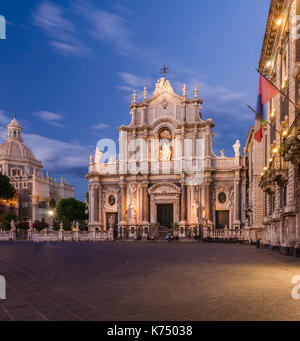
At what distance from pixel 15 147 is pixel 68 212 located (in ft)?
93.9

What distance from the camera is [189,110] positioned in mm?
48938

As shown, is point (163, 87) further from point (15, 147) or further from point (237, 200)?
point (15, 147)

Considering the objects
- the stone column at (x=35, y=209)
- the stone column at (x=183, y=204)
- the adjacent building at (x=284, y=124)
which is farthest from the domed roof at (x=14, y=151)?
the adjacent building at (x=284, y=124)

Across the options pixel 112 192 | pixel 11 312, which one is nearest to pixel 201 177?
pixel 112 192

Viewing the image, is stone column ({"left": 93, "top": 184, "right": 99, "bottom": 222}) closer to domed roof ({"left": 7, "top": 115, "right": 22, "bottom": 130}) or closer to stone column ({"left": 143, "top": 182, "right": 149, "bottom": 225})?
stone column ({"left": 143, "top": 182, "right": 149, "bottom": 225})

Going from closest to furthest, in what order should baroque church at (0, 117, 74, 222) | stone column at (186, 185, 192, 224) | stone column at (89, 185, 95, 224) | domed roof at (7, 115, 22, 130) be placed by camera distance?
1. stone column at (186, 185, 192, 224)
2. stone column at (89, 185, 95, 224)
3. baroque church at (0, 117, 74, 222)
4. domed roof at (7, 115, 22, 130)

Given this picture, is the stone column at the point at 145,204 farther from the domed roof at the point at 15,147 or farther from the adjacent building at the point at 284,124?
the domed roof at the point at 15,147

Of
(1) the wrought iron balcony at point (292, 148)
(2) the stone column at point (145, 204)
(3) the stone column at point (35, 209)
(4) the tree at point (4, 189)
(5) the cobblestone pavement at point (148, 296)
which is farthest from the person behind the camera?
(3) the stone column at point (35, 209)

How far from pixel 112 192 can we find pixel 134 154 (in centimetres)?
572

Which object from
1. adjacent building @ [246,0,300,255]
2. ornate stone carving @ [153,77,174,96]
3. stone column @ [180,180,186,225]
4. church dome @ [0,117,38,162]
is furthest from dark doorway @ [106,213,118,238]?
church dome @ [0,117,38,162]

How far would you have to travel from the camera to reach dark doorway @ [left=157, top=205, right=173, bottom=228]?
158 feet

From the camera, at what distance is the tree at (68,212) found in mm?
75062

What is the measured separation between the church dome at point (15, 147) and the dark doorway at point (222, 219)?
60499 mm
